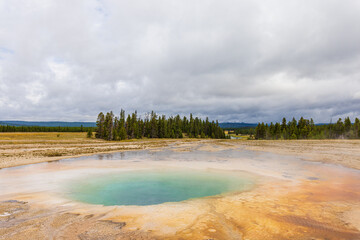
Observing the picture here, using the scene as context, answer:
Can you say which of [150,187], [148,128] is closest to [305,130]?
[148,128]

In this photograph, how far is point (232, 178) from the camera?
49.8ft

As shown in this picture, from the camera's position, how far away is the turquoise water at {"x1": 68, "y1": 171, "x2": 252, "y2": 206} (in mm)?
10688

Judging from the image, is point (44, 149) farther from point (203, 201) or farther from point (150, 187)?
point (203, 201)

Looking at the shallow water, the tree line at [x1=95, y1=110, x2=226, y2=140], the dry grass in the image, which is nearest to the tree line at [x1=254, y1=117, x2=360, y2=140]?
the tree line at [x1=95, y1=110, x2=226, y2=140]

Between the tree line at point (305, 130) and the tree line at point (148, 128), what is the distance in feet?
98.2

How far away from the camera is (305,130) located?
9125 centimetres

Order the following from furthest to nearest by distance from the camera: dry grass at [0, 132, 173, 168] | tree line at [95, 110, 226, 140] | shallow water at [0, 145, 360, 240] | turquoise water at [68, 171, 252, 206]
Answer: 1. tree line at [95, 110, 226, 140]
2. dry grass at [0, 132, 173, 168]
3. turquoise water at [68, 171, 252, 206]
4. shallow water at [0, 145, 360, 240]

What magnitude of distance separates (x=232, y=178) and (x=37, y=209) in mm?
12312

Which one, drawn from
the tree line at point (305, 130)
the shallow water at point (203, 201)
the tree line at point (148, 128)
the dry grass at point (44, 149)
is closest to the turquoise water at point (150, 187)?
the shallow water at point (203, 201)

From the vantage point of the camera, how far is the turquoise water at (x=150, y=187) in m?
10.7

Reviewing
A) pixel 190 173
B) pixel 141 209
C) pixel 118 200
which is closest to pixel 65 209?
pixel 118 200

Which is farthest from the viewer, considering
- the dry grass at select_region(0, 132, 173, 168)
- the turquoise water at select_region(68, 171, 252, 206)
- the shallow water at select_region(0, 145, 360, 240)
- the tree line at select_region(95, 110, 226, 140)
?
the tree line at select_region(95, 110, 226, 140)

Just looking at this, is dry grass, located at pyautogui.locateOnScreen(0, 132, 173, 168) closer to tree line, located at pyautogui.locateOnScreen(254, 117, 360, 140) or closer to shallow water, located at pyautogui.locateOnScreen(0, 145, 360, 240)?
shallow water, located at pyautogui.locateOnScreen(0, 145, 360, 240)

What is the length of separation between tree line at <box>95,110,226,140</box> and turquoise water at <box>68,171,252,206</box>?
200ft
